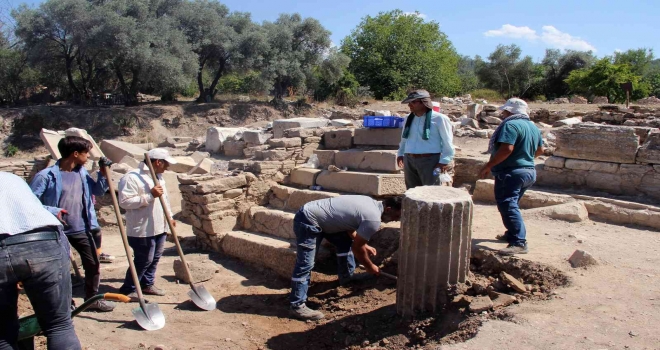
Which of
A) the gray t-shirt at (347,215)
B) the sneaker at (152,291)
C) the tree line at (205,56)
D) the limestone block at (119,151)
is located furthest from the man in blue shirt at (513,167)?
the tree line at (205,56)

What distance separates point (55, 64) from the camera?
19.5 meters

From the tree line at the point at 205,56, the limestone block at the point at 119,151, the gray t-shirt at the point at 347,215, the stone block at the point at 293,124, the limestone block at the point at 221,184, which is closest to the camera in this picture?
the gray t-shirt at the point at 347,215

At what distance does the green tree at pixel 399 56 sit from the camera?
89.1 feet

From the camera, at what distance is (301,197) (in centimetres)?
638

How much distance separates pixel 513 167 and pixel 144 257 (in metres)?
3.58

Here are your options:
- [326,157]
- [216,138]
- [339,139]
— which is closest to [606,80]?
[216,138]

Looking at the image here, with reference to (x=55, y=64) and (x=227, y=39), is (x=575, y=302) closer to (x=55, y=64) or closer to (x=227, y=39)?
(x=227, y=39)

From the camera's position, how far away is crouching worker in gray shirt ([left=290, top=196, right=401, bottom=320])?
13.7 ft

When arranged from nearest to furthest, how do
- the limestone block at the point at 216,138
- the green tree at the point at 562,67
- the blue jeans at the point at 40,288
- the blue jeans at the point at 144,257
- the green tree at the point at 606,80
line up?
the blue jeans at the point at 40,288 → the blue jeans at the point at 144,257 → the limestone block at the point at 216,138 → the green tree at the point at 606,80 → the green tree at the point at 562,67

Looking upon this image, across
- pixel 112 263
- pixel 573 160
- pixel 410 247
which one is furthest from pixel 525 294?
pixel 112 263

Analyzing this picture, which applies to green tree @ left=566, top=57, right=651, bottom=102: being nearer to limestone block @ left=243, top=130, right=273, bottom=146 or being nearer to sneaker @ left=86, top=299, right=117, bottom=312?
limestone block @ left=243, top=130, right=273, bottom=146

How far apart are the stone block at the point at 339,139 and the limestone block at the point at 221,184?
167cm

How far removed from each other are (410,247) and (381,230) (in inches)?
62.6

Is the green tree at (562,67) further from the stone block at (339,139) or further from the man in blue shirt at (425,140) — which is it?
the man in blue shirt at (425,140)
